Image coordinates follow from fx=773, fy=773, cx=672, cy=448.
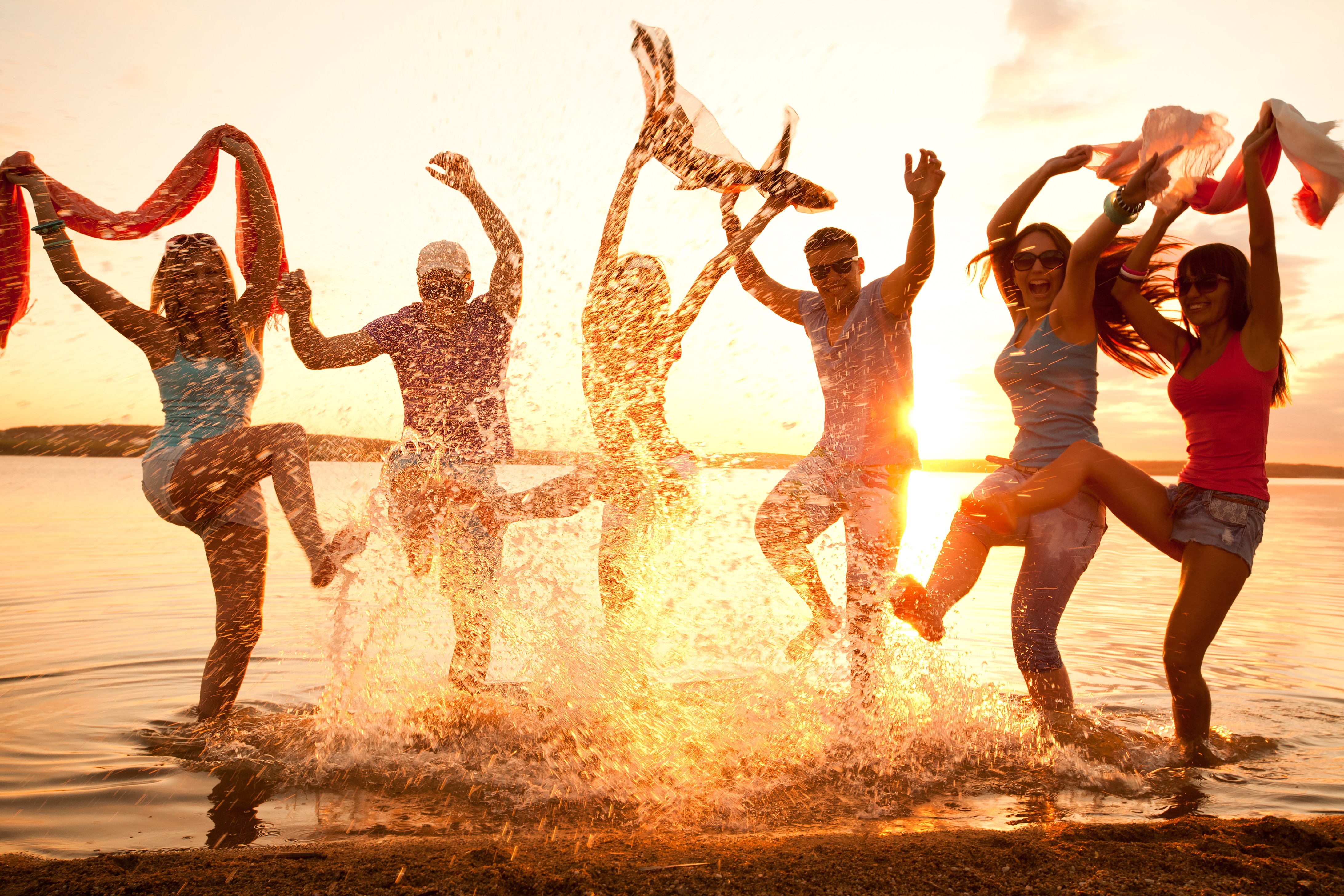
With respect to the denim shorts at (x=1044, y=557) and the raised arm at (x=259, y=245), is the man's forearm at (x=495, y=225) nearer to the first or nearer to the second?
the raised arm at (x=259, y=245)

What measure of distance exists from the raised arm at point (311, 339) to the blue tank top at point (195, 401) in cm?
47

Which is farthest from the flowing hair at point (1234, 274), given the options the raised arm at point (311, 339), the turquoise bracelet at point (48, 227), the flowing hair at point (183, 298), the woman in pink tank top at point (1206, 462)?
the turquoise bracelet at point (48, 227)

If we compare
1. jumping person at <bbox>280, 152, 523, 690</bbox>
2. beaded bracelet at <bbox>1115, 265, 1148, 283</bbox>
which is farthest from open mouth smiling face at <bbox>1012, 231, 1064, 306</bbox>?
jumping person at <bbox>280, 152, 523, 690</bbox>

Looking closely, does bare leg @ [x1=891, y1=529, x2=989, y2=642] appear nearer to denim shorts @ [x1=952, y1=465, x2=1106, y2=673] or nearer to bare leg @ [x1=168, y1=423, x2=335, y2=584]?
denim shorts @ [x1=952, y1=465, x2=1106, y2=673]

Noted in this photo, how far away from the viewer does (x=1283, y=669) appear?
20.1 feet

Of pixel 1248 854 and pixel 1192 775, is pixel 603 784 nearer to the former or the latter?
pixel 1248 854

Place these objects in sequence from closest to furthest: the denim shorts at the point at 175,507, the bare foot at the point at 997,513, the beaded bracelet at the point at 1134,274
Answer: the denim shorts at the point at 175,507, the bare foot at the point at 997,513, the beaded bracelet at the point at 1134,274

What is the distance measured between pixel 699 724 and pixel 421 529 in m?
1.93

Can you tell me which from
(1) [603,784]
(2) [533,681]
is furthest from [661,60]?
(1) [603,784]

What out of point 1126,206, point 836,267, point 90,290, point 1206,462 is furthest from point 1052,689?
point 90,290

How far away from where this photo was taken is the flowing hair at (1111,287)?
4.25m

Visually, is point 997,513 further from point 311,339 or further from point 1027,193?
point 311,339

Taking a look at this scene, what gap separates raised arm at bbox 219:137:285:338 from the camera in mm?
4016

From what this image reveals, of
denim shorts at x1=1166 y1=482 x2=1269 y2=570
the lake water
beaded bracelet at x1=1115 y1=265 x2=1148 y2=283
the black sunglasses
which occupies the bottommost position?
the lake water
